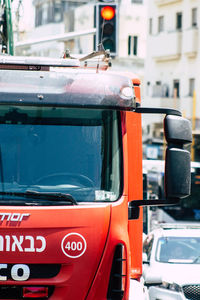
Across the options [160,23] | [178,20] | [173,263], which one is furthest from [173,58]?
[173,263]

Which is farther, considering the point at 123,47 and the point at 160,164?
the point at 123,47

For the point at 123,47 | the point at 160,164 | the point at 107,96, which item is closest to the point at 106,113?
the point at 107,96

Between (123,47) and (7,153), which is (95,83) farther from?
(123,47)

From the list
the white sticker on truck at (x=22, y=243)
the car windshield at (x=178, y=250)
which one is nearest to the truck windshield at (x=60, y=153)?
the white sticker on truck at (x=22, y=243)

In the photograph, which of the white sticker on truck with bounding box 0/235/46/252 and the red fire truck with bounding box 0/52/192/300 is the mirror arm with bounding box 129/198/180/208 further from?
the white sticker on truck with bounding box 0/235/46/252

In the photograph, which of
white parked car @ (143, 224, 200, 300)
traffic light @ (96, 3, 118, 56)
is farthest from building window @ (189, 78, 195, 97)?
white parked car @ (143, 224, 200, 300)

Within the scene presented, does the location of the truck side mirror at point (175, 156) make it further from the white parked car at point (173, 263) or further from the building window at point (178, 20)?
the building window at point (178, 20)

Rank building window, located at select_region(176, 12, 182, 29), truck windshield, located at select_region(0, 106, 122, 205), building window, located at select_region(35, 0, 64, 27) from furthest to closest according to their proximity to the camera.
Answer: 1. building window, located at select_region(35, 0, 64, 27)
2. building window, located at select_region(176, 12, 182, 29)
3. truck windshield, located at select_region(0, 106, 122, 205)

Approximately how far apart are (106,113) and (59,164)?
613mm

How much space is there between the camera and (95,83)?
309 inches

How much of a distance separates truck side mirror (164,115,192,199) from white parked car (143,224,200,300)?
5728 mm

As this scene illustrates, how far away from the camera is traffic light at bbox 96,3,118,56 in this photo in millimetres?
16438

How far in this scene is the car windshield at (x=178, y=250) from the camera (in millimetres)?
14477

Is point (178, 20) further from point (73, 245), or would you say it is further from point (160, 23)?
point (73, 245)
